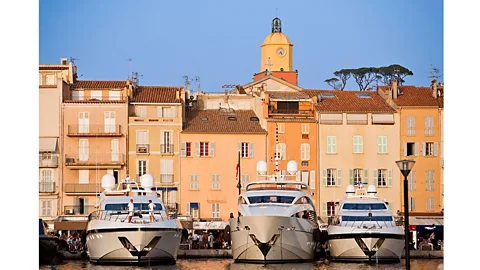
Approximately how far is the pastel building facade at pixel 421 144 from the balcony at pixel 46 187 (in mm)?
10785

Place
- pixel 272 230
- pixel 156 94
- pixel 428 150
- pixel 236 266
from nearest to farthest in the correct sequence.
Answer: pixel 236 266 → pixel 272 230 → pixel 428 150 → pixel 156 94

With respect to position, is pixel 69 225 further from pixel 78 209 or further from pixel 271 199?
pixel 271 199

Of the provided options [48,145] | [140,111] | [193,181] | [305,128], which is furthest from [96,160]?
[305,128]

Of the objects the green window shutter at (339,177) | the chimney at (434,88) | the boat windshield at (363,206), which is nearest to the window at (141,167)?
the green window shutter at (339,177)

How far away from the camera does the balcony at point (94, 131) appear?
38719 millimetres

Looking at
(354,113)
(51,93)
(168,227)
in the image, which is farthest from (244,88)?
(168,227)

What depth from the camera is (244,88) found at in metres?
44.9

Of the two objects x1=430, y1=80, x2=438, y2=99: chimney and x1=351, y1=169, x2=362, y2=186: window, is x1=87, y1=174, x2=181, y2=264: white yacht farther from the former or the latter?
x1=430, y1=80, x2=438, y2=99: chimney

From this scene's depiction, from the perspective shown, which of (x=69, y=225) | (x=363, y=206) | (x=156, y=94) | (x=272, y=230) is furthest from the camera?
(x=156, y=94)

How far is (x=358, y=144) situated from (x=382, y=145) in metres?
0.76

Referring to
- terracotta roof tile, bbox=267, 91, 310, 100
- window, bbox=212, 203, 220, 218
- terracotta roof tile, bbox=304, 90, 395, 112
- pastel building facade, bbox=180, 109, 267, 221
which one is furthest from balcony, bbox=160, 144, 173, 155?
terracotta roof tile, bbox=304, 90, 395, 112

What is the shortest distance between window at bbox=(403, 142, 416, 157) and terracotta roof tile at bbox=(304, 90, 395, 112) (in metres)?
1.24

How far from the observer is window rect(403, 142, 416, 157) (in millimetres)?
40438

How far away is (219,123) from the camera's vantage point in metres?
40.3
